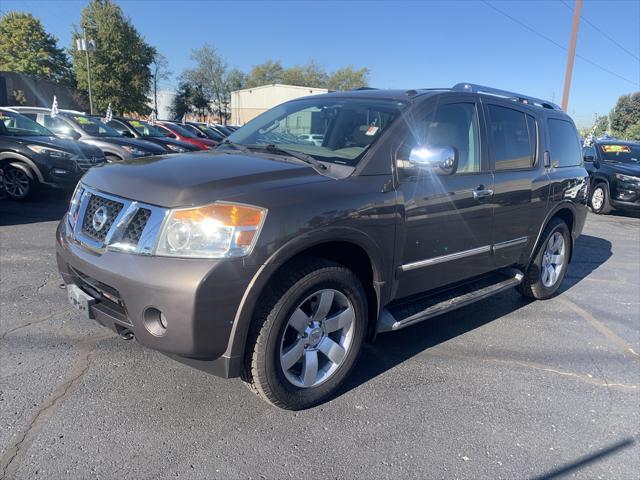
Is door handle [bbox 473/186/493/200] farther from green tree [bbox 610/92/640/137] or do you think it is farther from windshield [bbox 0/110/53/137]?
green tree [bbox 610/92/640/137]

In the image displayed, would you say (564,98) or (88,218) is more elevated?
(564,98)

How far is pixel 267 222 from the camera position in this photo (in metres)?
2.45

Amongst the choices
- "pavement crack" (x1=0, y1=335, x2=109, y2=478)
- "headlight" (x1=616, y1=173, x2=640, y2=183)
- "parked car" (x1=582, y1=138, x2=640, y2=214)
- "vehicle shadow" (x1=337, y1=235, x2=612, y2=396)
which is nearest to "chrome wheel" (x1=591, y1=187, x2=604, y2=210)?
"parked car" (x1=582, y1=138, x2=640, y2=214)

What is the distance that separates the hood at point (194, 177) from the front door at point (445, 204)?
73 centimetres

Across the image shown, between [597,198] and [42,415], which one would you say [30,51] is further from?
[42,415]

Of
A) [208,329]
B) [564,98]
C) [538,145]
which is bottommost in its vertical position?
[208,329]

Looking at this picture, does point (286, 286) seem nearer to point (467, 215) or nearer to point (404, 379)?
point (404, 379)

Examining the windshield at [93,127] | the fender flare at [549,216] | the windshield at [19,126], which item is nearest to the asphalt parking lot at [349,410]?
the fender flare at [549,216]

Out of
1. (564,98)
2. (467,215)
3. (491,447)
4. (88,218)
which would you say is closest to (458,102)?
(467,215)

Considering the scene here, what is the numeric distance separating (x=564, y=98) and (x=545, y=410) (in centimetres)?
1944

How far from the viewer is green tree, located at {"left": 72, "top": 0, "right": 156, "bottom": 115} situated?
41.4 m

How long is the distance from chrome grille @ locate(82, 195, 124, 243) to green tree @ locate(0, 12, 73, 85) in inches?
2381

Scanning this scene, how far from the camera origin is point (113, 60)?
41969 mm

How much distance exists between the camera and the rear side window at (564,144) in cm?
491
